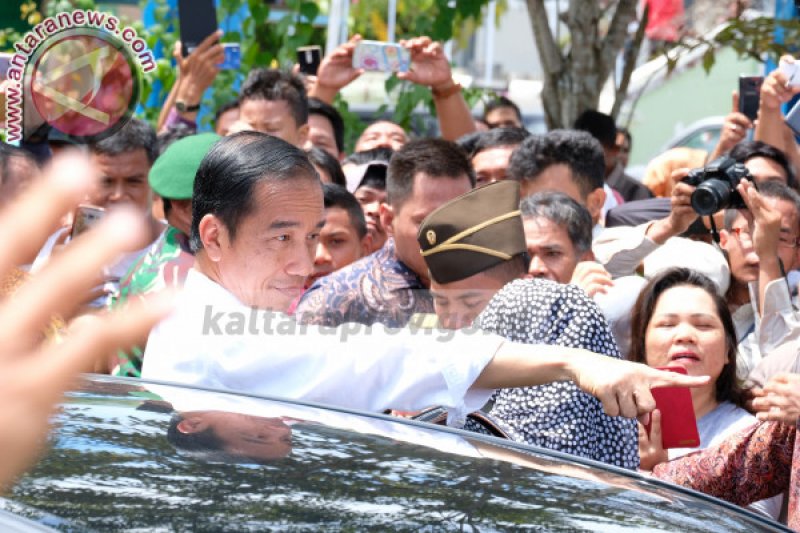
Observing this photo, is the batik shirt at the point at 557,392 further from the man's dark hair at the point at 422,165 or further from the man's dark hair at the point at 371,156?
the man's dark hair at the point at 371,156

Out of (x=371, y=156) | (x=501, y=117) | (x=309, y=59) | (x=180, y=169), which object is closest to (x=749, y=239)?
(x=371, y=156)

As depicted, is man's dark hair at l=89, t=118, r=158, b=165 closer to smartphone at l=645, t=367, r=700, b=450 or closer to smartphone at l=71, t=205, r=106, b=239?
smartphone at l=71, t=205, r=106, b=239

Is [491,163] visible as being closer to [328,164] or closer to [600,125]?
[328,164]

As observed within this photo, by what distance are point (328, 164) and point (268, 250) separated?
8.12ft

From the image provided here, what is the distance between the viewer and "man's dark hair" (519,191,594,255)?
164 inches

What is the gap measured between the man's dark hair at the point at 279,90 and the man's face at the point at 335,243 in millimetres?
778

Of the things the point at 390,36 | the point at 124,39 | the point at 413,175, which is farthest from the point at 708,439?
the point at 390,36

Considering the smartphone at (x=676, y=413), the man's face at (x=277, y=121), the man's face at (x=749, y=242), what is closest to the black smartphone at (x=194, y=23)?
the man's face at (x=277, y=121)

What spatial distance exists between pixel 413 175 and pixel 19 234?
312 centimetres

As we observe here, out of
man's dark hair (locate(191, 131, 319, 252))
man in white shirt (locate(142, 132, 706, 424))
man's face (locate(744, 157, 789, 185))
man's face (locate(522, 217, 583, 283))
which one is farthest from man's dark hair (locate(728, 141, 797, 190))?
man in white shirt (locate(142, 132, 706, 424))

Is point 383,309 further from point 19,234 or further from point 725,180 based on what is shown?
point 19,234

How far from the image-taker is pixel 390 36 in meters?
8.23

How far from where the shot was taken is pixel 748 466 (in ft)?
9.71

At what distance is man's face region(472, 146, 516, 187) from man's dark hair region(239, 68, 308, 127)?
817 millimetres
